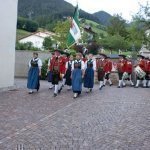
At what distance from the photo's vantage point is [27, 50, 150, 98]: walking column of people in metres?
16.2

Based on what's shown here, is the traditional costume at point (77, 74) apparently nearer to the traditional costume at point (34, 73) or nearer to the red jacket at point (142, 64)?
the traditional costume at point (34, 73)

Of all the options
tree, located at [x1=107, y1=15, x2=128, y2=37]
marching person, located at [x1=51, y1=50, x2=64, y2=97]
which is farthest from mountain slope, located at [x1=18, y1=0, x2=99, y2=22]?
marching person, located at [x1=51, y1=50, x2=64, y2=97]

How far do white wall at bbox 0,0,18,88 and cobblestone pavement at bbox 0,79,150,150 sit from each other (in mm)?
2098

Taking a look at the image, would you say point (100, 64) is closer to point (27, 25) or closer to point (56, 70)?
point (56, 70)

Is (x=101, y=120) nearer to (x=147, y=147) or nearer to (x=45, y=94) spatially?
(x=147, y=147)

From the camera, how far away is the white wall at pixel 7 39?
17.3 meters

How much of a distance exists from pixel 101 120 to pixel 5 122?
2.35m

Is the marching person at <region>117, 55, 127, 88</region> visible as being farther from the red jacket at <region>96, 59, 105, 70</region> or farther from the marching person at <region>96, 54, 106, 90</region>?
the red jacket at <region>96, 59, 105, 70</region>

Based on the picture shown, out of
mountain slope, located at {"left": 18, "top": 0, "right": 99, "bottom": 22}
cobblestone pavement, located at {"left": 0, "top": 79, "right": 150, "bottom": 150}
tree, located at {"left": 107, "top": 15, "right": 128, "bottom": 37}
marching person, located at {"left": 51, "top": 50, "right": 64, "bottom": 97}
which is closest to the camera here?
cobblestone pavement, located at {"left": 0, "top": 79, "right": 150, "bottom": 150}

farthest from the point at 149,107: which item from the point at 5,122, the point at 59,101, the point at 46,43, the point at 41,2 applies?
the point at 41,2

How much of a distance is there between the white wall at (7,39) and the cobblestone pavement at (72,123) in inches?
82.6

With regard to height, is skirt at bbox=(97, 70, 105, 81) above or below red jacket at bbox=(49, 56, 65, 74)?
below

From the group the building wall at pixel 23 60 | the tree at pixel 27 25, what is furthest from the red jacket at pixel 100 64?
the tree at pixel 27 25

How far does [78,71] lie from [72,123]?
18.9ft
